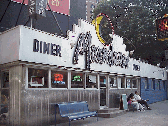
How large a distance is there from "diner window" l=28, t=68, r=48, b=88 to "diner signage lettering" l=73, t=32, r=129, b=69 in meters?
1.87

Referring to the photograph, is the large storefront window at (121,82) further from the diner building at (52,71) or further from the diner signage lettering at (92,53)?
the diner signage lettering at (92,53)

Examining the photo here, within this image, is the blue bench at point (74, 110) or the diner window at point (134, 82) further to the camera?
the diner window at point (134, 82)

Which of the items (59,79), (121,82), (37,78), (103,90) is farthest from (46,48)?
(121,82)

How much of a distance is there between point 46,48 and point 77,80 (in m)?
2.91

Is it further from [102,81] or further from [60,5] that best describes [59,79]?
[60,5]

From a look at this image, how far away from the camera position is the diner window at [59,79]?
403 inches

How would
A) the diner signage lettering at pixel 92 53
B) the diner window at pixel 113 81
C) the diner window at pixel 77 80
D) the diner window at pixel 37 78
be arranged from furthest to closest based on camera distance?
the diner window at pixel 113 81 < the diner signage lettering at pixel 92 53 < the diner window at pixel 77 80 < the diner window at pixel 37 78

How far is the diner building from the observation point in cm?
867

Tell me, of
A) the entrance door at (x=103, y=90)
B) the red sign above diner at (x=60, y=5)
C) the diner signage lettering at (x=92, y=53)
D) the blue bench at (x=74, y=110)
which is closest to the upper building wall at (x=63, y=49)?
the diner signage lettering at (x=92, y=53)

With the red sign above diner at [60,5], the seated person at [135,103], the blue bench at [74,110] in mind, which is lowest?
the seated person at [135,103]

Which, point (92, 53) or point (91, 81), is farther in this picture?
point (91, 81)

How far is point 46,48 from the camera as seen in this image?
9.64 m

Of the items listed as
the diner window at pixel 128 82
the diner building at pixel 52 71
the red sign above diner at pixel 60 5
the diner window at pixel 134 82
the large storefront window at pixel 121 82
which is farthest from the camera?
the diner window at pixel 134 82

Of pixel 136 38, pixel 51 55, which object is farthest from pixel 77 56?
pixel 136 38
